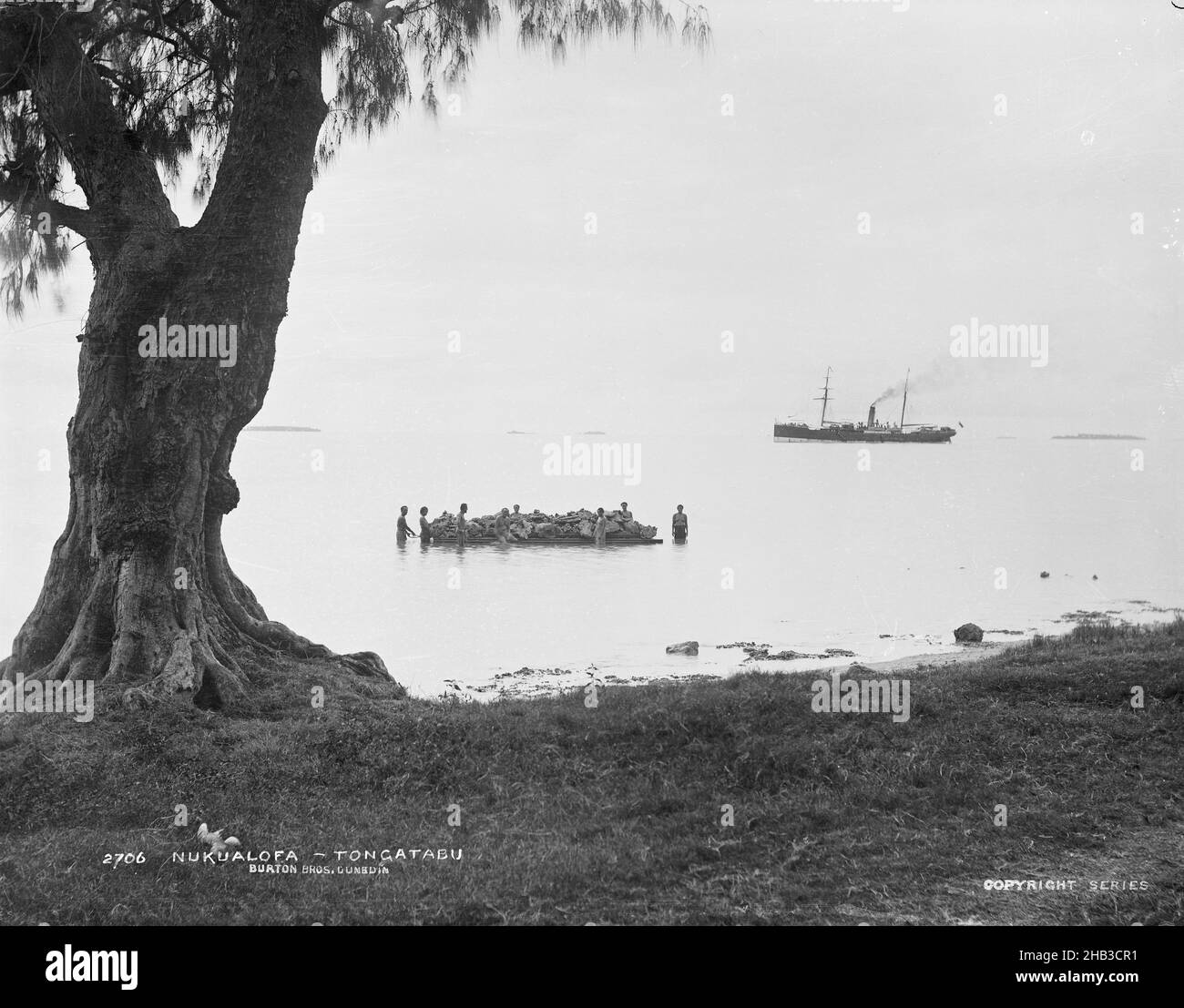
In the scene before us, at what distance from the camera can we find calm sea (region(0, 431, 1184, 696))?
76.8 feet

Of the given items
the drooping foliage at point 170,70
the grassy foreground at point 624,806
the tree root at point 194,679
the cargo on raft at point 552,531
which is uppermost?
the drooping foliage at point 170,70

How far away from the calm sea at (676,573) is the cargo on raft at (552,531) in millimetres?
982

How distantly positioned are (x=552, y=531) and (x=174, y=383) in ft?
107

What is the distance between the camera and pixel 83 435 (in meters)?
11.8

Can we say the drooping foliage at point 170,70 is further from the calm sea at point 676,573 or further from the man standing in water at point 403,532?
the man standing in water at point 403,532

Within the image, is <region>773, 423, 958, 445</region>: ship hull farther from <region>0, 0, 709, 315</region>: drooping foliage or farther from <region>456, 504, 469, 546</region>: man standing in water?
<region>0, 0, 709, 315</region>: drooping foliage

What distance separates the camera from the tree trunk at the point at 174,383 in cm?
1148

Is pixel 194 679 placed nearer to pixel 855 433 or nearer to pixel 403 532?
pixel 403 532

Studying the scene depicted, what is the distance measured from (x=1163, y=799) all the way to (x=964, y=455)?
575 ft

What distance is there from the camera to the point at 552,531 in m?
44.1

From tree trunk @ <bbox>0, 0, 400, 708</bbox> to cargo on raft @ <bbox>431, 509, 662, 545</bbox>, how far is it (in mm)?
30381

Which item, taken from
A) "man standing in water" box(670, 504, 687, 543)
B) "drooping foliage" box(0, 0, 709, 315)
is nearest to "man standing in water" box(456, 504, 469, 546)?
"man standing in water" box(670, 504, 687, 543)

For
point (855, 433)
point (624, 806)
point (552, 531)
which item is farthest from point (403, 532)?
point (855, 433)

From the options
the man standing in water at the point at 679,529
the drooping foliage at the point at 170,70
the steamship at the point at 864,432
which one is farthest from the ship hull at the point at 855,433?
the drooping foliage at the point at 170,70
